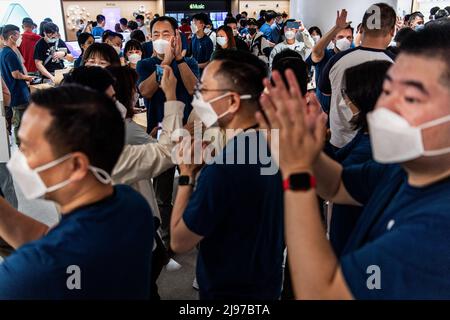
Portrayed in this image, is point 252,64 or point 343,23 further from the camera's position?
point 343,23

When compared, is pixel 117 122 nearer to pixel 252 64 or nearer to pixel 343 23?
pixel 252 64

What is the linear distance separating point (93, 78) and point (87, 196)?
0.93 meters

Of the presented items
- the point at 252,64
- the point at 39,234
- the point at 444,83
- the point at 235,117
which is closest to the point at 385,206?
the point at 444,83

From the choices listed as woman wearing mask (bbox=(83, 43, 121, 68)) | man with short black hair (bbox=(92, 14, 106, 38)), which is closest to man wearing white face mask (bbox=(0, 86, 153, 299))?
woman wearing mask (bbox=(83, 43, 121, 68))

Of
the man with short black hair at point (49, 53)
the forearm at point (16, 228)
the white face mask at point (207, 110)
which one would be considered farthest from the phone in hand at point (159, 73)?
the man with short black hair at point (49, 53)

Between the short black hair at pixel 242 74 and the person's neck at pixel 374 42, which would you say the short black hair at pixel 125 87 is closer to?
the short black hair at pixel 242 74

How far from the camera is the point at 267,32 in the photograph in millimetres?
7828

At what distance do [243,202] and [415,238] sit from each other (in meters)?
0.60

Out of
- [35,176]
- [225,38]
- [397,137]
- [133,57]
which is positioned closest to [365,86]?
[397,137]

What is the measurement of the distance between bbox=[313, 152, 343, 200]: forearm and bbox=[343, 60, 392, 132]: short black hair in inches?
19.7

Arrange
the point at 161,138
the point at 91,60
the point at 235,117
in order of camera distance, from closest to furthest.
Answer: the point at 235,117, the point at 161,138, the point at 91,60

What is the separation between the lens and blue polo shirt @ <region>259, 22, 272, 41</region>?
25.1 ft

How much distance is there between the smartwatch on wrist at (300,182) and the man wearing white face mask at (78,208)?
1.50 ft

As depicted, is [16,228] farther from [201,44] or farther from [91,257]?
[201,44]
